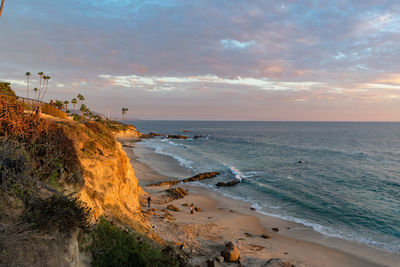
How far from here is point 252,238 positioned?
20500mm

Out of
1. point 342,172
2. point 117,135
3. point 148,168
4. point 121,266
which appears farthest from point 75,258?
point 117,135

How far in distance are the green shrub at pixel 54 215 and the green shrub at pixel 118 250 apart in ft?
4.75

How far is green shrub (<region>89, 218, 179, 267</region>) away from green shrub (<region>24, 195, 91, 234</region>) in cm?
145

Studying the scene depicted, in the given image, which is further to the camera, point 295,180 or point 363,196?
point 295,180

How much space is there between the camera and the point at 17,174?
24.7ft

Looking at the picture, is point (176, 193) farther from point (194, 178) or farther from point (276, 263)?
point (276, 263)

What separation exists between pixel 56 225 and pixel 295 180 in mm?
38904

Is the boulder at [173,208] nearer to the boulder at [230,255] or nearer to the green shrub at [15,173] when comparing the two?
the boulder at [230,255]

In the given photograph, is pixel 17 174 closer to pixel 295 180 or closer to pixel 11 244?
pixel 11 244

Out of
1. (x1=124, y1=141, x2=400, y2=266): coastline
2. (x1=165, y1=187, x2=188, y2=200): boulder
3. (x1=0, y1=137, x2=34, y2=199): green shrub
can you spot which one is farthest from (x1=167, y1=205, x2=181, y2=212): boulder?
(x1=0, y1=137, x2=34, y2=199): green shrub

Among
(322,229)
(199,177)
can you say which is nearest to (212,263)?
(322,229)

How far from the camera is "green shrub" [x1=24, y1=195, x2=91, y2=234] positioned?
6754 mm

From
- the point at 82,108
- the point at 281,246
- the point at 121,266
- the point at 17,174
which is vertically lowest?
the point at 281,246

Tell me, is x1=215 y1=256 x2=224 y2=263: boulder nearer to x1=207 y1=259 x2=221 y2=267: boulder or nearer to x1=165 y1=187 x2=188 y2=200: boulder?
x1=207 y1=259 x2=221 y2=267: boulder
